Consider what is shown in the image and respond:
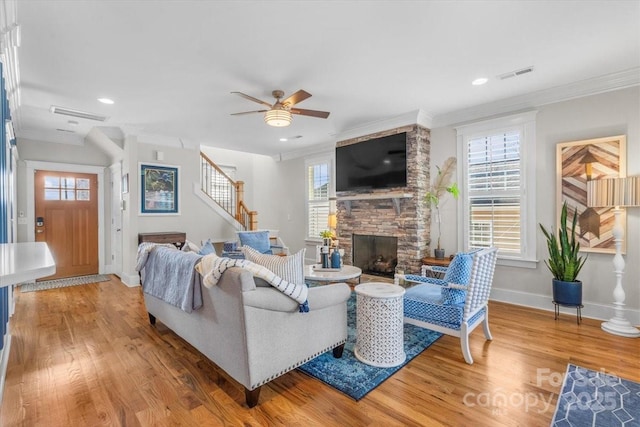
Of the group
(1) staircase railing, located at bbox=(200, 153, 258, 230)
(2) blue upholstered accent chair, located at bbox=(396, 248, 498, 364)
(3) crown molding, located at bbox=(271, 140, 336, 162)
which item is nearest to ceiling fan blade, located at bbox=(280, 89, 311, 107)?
(2) blue upholstered accent chair, located at bbox=(396, 248, 498, 364)

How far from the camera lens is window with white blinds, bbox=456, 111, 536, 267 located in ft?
12.3

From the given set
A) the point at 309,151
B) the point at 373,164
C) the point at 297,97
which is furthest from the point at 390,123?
the point at 309,151

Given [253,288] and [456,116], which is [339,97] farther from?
[253,288]

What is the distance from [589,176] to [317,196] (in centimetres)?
434

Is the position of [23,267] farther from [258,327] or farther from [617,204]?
[617,204]

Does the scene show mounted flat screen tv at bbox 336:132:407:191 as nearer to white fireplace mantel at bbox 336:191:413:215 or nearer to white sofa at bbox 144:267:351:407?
white fireplace mantel at bbox 336:191:413:215

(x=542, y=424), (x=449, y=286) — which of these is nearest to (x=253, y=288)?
(x=449, y=286)

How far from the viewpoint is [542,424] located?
175 centimetres

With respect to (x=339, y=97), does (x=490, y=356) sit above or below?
below

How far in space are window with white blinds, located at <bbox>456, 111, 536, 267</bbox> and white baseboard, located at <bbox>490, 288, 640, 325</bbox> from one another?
0.40 m

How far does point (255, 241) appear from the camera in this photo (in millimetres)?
5340

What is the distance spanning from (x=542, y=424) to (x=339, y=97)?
348cm

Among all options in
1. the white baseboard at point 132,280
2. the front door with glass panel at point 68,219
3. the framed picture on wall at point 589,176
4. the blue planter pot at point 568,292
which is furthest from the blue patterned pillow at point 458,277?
the front door with glass panel at point 68,219

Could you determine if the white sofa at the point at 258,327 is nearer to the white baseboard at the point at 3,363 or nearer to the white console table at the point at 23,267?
the white console table at the point at 23,267
